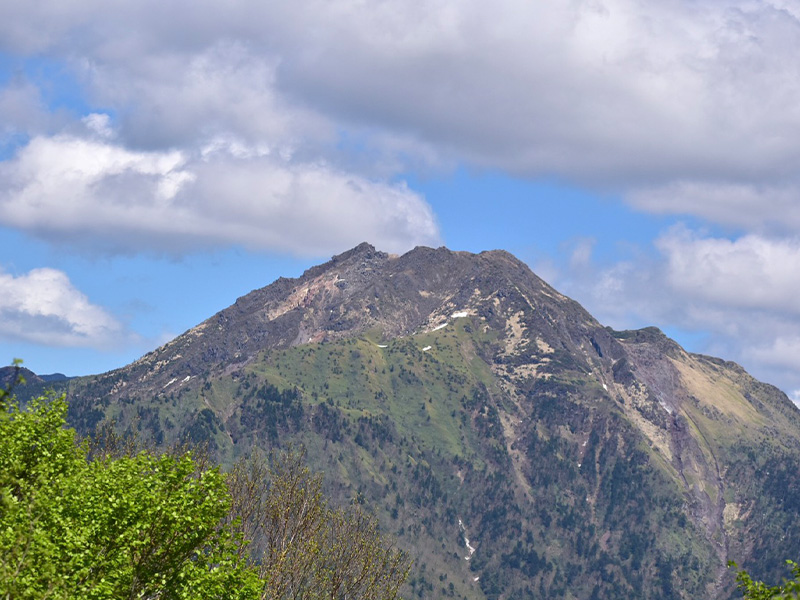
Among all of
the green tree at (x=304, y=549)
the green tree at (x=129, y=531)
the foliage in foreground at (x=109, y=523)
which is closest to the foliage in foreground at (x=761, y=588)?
the green tree at (x=129, y=531)

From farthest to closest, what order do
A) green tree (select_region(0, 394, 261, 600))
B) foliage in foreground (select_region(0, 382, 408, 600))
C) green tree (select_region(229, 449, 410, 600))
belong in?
green tree (select_region(229, 449, 410, 600)) < green tree (select_region(0, 394, 261, 600)) < foliage in foreground (select_region(0, 382, 408, 600))

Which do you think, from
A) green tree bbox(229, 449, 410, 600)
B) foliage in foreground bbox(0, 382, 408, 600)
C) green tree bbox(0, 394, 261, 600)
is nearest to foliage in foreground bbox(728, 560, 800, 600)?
green tree bbox(0, 394, 261, 600)

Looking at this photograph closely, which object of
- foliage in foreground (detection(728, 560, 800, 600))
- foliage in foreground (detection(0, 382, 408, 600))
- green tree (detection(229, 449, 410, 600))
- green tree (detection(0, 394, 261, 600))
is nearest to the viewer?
foliage in foreground (detection(728, 560, 800, 600))

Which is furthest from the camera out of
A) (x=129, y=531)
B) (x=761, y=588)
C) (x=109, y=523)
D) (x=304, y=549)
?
(x=304, y=549)

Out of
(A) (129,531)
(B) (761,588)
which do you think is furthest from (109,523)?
(B) (761,588)

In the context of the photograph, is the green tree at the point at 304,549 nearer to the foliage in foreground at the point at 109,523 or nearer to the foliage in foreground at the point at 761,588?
the foliage in foreground at the point at 109,523

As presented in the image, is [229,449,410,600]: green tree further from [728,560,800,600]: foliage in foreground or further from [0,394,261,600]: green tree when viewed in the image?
[728,560,800,600]: foliage in foreground

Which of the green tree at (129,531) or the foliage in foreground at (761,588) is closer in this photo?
the foliage in foreground at (761,588)

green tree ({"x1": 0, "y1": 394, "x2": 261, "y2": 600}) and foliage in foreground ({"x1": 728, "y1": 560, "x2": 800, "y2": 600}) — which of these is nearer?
foliage in foreground ({"x1": 728, "y1": 560, "x2": 800, "y2": 600})

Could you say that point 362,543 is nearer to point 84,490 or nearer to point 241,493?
point 241,493

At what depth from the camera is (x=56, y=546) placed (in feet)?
198

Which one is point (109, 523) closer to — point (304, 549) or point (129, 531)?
point (129, 531)

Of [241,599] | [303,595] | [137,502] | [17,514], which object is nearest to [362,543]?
[303,595]

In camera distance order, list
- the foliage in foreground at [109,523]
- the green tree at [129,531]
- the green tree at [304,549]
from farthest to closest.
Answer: the green tree at [304,549]
the green tree at [129,531]
the foliage in foreground at [109,523]
